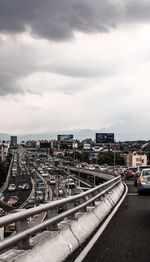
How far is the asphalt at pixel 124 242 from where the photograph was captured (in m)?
9.30

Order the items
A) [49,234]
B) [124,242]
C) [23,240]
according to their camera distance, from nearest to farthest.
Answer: [23,240]
[49,234]
[124,242]

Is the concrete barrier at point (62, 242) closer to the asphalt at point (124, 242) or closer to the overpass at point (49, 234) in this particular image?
the overpass at point (49, 234)

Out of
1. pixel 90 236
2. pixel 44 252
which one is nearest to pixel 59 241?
pixel 44 252

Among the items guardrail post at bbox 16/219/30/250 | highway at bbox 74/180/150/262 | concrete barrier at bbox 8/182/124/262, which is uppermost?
guardrail post at bbox 16/219/30/250

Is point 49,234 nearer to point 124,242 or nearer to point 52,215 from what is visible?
point 52,215

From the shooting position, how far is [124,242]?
1112 cm

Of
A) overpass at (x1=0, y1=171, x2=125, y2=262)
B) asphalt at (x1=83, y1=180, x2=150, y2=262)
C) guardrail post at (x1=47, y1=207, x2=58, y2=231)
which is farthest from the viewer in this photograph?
guardrail post at (x1=47, y1=207, x2=58, y2=231)

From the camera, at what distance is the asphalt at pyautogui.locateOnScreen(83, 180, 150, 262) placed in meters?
9.30

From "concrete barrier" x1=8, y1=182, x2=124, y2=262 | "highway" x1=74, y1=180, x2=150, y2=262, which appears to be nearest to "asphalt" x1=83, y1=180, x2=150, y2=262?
"highway" x1=74, y1=180, x2=150, y2=262

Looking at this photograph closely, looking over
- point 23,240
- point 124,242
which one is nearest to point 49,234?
point 23,240

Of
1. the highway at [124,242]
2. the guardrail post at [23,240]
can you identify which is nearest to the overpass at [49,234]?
the guardrail post at [23,240]

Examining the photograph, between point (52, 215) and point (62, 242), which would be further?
point (52, 215)

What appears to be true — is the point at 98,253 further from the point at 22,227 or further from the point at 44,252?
the point at 22,227

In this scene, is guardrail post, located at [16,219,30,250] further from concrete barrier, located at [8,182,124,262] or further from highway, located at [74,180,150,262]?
highway, located at [74,180,150,262]
